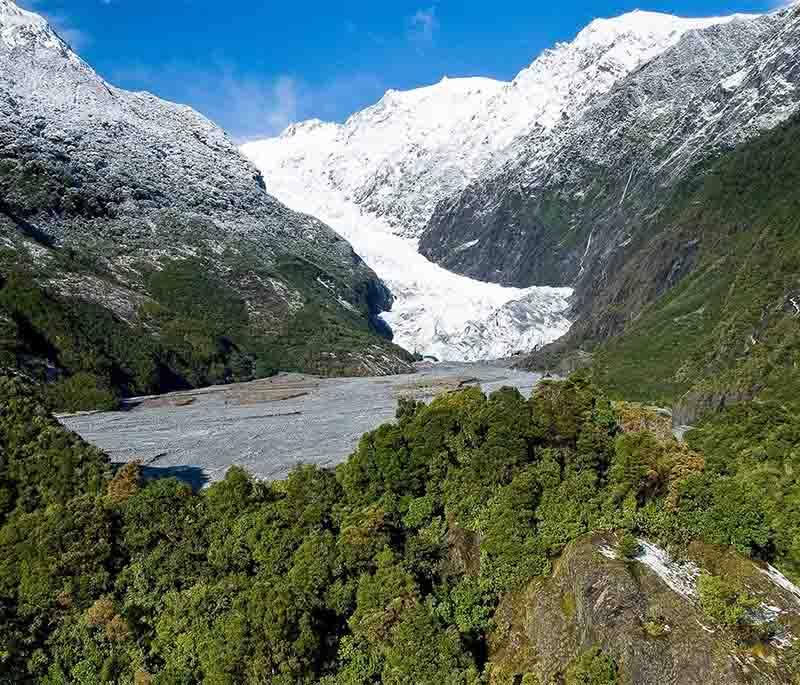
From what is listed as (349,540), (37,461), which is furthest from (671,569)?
(37,461)

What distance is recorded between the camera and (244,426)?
109m

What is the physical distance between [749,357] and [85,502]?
344 ft

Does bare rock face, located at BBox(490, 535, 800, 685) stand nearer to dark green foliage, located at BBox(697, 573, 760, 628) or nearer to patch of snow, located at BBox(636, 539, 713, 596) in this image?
patch of snow, located at BBox(636, 539, 713, 596)

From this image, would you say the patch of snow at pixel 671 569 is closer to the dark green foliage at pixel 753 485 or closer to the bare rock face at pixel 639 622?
the bare rock face at pixel 639 622

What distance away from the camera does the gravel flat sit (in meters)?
80.4

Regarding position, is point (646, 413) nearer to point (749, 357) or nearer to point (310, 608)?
point (310, 608)

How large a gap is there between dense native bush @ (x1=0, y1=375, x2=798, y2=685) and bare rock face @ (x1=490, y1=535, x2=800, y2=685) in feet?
3.17

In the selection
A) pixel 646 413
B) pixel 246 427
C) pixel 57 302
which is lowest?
pixel 246 427

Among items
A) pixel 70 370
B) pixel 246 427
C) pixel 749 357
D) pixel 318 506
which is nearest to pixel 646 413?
pixel 318 506

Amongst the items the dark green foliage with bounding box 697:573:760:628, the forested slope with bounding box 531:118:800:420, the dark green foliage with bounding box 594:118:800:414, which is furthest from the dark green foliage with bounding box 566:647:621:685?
the forested slope with bounding box 531:118:800:420

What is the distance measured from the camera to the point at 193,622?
34844mm

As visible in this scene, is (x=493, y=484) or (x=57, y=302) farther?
(x=57, y=302)

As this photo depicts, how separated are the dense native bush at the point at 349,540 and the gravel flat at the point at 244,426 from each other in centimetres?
2905

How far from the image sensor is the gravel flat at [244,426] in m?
80.4
